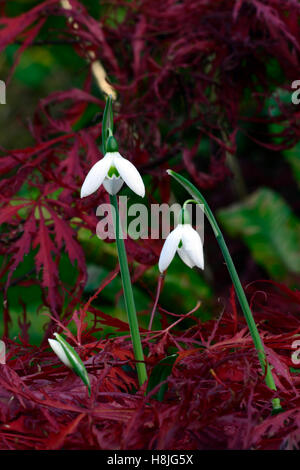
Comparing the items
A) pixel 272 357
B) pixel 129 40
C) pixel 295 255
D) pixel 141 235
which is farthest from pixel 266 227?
pixel 272 357

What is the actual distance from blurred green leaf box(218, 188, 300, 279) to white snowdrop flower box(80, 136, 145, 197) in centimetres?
123

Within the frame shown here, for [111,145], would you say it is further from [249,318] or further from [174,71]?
[174,71]

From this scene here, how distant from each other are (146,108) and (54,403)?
2.33 ft

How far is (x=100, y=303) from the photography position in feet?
5.00

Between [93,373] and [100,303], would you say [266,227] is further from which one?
[93,373]

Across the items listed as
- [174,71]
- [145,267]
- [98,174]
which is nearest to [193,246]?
[98,174]

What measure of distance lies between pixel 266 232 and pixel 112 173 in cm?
130

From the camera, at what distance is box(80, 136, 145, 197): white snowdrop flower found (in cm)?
54

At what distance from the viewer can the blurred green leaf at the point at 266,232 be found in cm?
177

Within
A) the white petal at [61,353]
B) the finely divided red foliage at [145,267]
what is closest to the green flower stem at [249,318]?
the finely divided red foliage at [145,267]

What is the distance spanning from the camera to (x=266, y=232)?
1.79 m

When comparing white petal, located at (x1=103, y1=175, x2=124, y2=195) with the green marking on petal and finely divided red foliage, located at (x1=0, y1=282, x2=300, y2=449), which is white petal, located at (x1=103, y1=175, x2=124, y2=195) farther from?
finely divided red foliage, located at (x1=0, y1=282, x2=300, y2=449)

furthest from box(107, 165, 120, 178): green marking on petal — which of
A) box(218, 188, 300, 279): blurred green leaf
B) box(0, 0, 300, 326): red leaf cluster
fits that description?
box(218, 188, 300, 279): blurred green leaf

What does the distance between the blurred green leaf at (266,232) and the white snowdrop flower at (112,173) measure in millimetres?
1232
